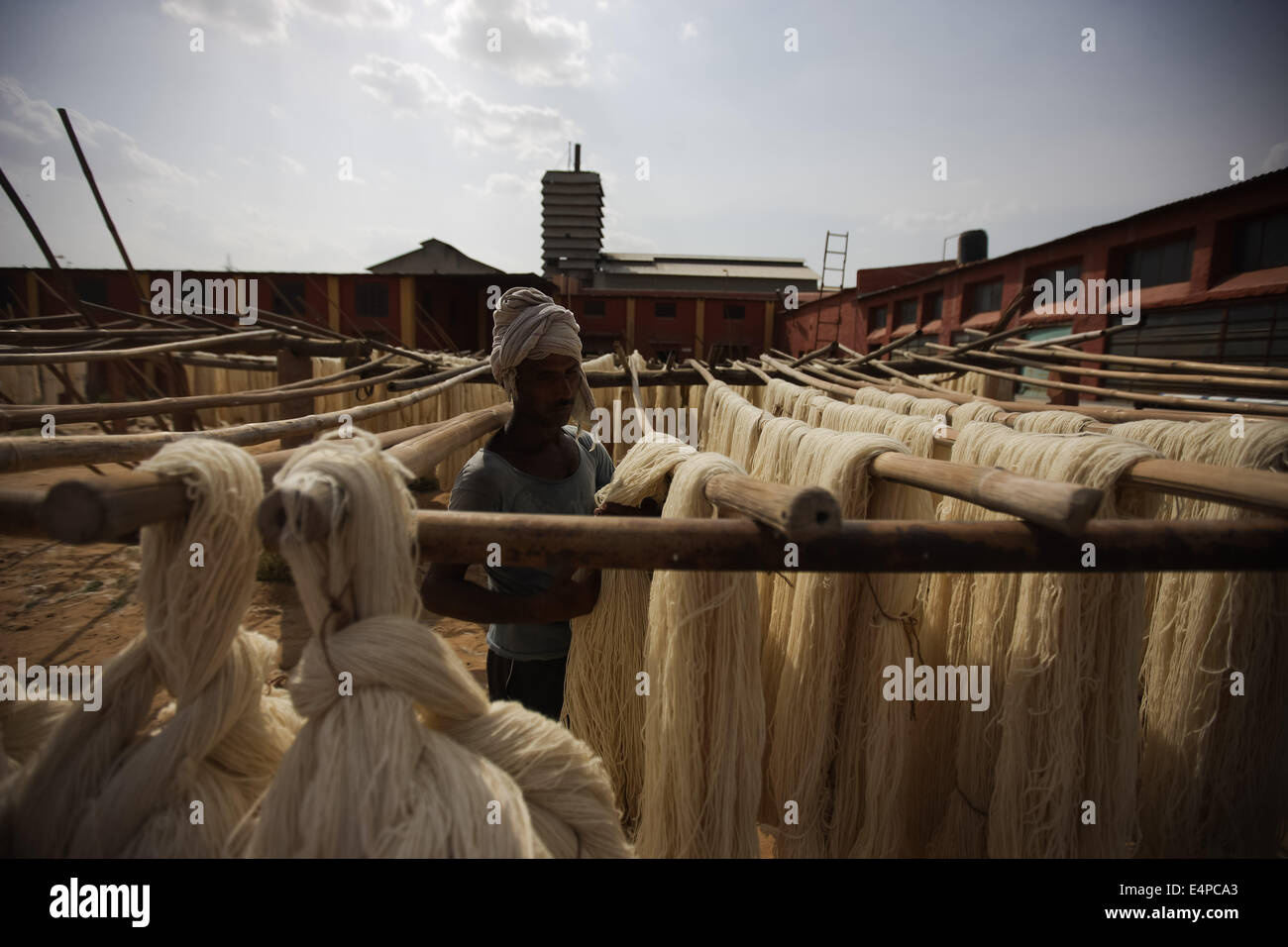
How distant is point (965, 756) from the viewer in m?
1.91

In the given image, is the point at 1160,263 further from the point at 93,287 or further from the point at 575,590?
the point at 93,287

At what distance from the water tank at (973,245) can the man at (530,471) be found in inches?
823

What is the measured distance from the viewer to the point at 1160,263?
385 inches

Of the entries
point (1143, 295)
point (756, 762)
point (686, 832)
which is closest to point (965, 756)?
point (756, 762)

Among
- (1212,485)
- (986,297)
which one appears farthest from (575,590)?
(986,297)

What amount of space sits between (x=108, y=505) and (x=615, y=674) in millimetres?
1531

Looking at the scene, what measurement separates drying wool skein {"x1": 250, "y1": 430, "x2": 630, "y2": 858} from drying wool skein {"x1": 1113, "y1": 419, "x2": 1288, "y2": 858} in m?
1.99

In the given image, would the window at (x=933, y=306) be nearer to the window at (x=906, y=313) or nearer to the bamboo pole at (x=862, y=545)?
the window at (x=906, y=313)

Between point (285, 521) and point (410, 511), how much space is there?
0.18 m

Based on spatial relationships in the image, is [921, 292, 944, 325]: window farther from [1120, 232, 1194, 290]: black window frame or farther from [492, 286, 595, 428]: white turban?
[492, 286, 595, 428]: white turban

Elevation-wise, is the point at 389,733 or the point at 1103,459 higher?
the point at 1103,459

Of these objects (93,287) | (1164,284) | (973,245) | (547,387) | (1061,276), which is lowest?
(547,387)

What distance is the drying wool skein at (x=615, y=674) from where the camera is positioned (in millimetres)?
1947
